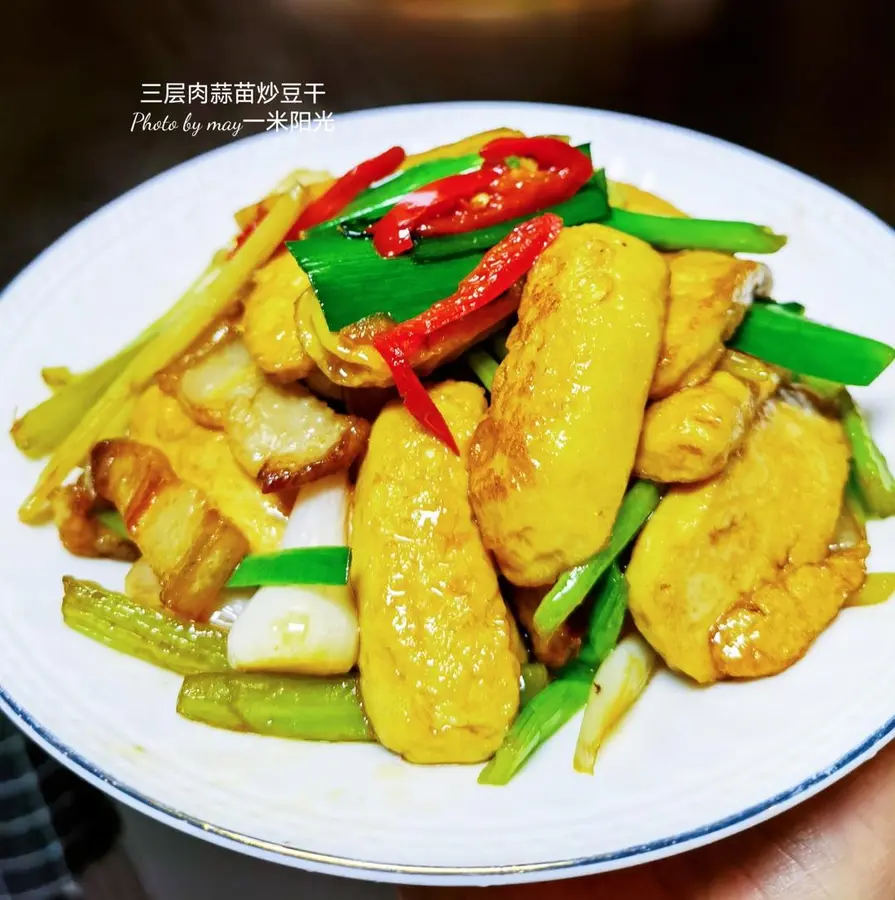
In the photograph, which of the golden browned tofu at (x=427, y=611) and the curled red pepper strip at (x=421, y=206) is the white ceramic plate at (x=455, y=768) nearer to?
the golden browned tofu at (x=427, y=611)

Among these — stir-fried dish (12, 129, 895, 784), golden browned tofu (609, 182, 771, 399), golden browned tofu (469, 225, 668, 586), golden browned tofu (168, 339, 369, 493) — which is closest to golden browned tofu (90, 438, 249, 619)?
stir-fried dish (12, 129, 895, 784)

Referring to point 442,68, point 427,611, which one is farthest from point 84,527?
point 442,68

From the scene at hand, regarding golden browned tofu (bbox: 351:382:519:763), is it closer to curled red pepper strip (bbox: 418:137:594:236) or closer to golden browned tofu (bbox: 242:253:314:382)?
golden browned tofu (bbox: 242:253:314:382)

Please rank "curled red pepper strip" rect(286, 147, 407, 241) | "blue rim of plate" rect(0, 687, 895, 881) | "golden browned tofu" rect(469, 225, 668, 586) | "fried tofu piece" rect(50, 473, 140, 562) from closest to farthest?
"blue rim of plate" rect(0, 687, 895, 881)
"golden browned tofu" rect(469, 225, 668, 586)
"fried tofu piece" rect(50, 473, 140, 562)
"curled red pepper strip" rect(286, 147, 407, 241)

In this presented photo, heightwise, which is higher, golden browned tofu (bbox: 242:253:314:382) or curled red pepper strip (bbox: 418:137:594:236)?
curled red pepper strip (bbox: 418:137:594:236)

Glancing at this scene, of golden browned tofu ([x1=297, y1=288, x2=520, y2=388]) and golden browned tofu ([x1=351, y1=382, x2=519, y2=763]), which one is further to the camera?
golden browned tofu ([x1=297, y1=288, x2=520, y2=388])

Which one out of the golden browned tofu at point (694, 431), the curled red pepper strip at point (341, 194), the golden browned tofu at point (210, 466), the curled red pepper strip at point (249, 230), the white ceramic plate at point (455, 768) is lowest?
the white ceramic plate at point (455, 768)

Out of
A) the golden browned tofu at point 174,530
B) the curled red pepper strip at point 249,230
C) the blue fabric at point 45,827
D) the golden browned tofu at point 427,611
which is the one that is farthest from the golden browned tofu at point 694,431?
the blue fabric at point 45,827
